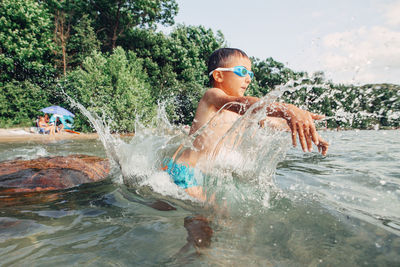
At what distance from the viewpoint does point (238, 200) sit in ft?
8.20

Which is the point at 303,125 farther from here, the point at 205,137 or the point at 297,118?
the point at 205,137

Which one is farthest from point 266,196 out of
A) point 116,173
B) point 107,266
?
point 116,173

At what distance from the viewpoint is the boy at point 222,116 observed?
5.67 feet

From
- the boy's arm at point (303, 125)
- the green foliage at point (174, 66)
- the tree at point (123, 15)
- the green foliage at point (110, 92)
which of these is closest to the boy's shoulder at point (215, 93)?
the boy's arm at point (303, 125)

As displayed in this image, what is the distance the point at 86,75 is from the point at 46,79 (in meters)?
5.60

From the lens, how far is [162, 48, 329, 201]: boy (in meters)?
1.73

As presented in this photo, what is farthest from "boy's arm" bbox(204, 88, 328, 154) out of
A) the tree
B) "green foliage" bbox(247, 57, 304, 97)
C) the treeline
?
"green foliage" bbox(247, 57, 304, 97)

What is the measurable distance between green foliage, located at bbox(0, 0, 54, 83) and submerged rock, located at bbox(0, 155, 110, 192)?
54.7ft

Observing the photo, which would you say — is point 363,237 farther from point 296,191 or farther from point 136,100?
point 136,100

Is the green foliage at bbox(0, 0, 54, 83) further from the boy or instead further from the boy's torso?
the boy's torso

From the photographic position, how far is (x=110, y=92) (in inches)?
617

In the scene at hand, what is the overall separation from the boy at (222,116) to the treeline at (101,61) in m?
6.93

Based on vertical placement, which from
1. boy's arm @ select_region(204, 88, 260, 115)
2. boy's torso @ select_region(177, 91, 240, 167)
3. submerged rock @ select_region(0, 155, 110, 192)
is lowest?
submerged rock @ select_region(0, 155, 110, 192)

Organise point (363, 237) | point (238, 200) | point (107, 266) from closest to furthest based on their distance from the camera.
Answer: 1. point (107, 266)
2. point (363, 237)
3. point (238, 200)
